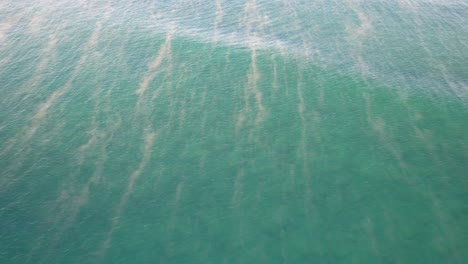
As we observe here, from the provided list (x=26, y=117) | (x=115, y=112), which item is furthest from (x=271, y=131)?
(x=26, y=117)

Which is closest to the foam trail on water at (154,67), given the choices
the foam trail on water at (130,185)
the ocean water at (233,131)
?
Result: the ocean water at (233,131)

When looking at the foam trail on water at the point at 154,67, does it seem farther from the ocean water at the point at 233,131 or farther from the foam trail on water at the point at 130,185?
the foam trail on water at the point at 130,185

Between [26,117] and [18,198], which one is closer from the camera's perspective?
[18,198]

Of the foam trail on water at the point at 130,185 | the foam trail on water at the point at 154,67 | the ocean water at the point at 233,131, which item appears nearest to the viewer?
the foam trail on water at the point at 130,185

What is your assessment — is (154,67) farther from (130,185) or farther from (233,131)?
(130,185)

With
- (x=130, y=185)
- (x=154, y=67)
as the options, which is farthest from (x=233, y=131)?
(x=154, y=67)

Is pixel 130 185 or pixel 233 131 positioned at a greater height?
pixel 233 131

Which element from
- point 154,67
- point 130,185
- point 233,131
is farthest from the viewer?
point 154,67

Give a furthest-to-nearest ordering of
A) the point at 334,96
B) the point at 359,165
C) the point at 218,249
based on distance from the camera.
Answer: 1. the point at 334,96
2. the point at 359,165
3. the point at 218,249

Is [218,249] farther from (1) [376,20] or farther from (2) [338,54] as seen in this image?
(1) [376,20]
